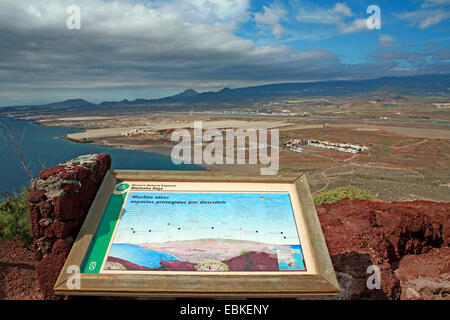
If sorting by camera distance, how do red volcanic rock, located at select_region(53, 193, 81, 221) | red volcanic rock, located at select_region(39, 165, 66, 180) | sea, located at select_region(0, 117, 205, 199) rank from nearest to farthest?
red volcanic rock, located at select_region(53, 193, 81, 221)
red volcanic rock, located at select_region(39, 165, 66, 180)
sea, located at select_region(0, 117, 205, 199)

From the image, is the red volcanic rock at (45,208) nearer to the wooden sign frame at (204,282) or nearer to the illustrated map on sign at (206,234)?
the wooden sign frame at (204,282)

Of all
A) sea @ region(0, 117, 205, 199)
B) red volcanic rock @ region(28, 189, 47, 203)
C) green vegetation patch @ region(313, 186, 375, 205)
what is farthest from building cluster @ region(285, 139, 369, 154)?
red volcanic rock @ region(28, 189, 47, 203)

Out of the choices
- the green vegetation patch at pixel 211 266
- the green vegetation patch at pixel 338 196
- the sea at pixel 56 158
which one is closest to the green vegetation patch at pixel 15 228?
the green vegetation patch at pixel 211 266

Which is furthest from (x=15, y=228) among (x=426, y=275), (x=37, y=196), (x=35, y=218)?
(x=426, y=275)

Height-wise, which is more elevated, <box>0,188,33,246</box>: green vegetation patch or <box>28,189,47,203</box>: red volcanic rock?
<box>28,189,47,203</box>: red volcanic rock

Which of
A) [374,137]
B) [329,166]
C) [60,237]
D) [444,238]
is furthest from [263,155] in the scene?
[60,237]

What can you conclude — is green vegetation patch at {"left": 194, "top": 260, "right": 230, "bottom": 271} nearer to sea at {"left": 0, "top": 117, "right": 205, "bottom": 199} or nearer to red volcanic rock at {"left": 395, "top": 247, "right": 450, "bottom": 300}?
red volcanic rock at {"left": 395, "top": 247, "right": 450, "bottom": 300}

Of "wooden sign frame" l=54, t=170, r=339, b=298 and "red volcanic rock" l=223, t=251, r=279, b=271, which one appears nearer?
"wooden sign frame" l=54, t=170, r=339, b=298
